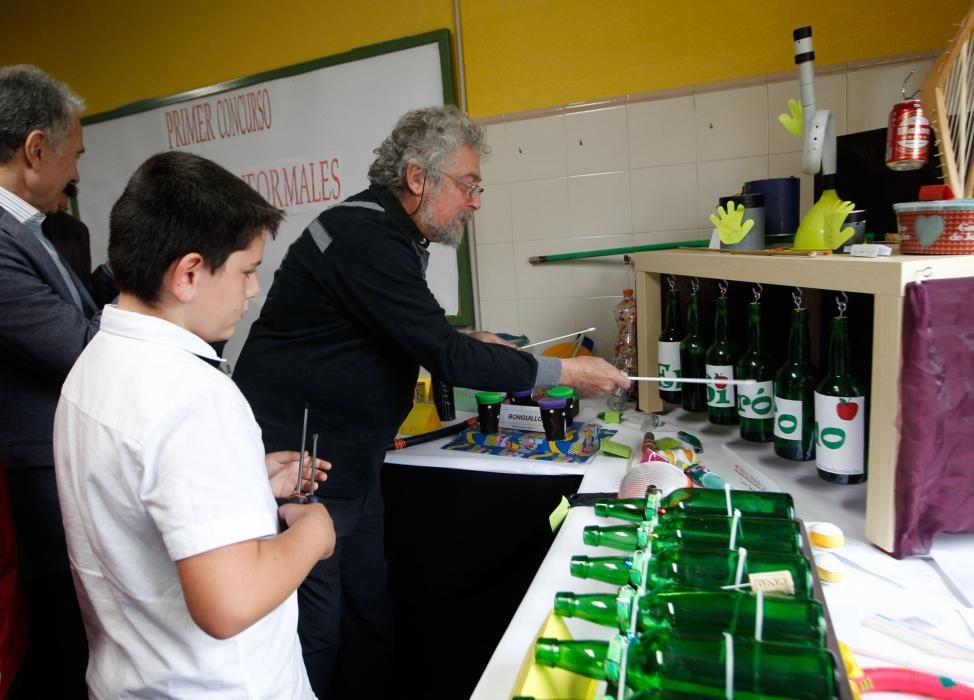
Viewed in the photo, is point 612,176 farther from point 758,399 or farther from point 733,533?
point 733,533

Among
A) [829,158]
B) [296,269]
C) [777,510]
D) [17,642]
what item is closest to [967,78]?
[829,158]

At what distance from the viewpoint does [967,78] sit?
0.83m

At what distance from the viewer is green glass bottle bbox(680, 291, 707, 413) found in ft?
4.66

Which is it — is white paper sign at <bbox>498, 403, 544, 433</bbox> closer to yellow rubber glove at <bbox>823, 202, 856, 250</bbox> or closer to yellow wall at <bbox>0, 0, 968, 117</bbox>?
yellow rubber glove at <bbox>823, 202, 856, 250</bbox>

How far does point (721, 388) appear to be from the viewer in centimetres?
131

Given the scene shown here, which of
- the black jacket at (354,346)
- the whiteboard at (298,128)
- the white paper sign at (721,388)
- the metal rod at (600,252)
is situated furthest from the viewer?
the whiteboard at (298,128)

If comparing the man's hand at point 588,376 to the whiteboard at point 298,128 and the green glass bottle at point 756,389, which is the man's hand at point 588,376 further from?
the whiteboard at point 298,128

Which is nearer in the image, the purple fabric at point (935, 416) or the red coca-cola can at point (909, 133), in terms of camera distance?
the purple fabric at point (935, 416)

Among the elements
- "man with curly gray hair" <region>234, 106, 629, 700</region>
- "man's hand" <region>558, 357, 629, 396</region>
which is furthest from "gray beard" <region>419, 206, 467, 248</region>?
"man's hand" <region>558, 357, 629, 396</region>

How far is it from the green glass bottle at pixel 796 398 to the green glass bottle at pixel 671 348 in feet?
1.01

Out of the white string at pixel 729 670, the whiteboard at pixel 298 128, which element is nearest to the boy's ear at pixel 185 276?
the white string at pixel 729 670

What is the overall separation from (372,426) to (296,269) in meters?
0.37

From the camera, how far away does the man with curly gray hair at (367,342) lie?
119 centimetres

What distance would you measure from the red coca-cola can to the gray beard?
0.83 meters
